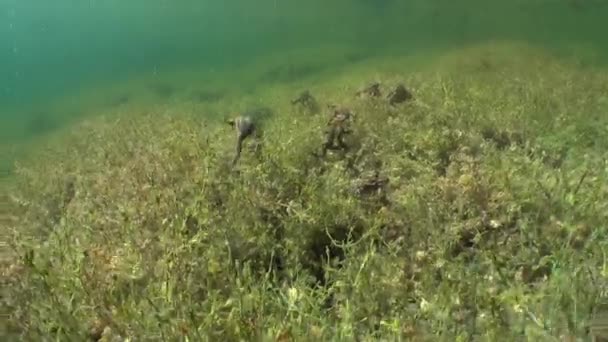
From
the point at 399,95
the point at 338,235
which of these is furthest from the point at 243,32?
the point at 338,235

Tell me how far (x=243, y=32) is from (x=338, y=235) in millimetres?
26021

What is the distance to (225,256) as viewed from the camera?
304 cm

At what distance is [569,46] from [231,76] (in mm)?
8926

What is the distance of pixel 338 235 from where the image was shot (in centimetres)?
376

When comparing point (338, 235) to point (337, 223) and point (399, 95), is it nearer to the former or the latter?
point (337, 223)

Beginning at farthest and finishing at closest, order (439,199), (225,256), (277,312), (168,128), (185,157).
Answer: (168,128) → (185,157) → (439,199) → (225,256) → (277,312)

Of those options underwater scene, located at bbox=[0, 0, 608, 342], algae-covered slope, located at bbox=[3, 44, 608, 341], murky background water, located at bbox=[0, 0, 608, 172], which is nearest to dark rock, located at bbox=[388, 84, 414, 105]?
underwater scene, located at bbox=[0, 0, 608, 342]

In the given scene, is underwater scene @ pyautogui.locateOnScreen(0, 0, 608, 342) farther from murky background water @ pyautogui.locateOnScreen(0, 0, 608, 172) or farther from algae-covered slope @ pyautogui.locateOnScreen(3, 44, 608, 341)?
murky background water @ pyautogui.locateOnScreen(0, 0, 608, 172)

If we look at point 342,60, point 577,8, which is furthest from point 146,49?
point 577,8

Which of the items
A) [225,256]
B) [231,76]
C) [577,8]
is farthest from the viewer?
[231,76]

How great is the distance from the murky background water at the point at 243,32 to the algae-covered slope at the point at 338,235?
677 centimetres

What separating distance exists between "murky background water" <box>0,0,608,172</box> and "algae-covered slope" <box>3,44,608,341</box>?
6.77 metres

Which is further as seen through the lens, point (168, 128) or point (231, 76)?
point (231, 76)

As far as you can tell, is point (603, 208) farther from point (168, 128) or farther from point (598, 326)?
point (168, 128)
